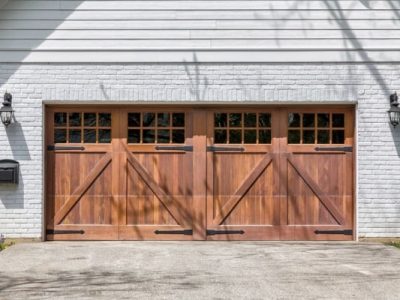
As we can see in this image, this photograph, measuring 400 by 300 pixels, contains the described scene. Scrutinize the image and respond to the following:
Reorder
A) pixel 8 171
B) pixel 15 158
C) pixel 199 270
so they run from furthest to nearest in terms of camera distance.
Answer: pixel 15 158 < pixel 8 171 < pixel 199 270

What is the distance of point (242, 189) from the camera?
10.7m

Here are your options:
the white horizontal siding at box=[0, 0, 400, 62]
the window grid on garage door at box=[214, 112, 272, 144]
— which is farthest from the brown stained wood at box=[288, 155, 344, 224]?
the white horizontal siding at box=[0, 0, 400, 62]

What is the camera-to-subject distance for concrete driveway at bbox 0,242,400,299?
275 inches

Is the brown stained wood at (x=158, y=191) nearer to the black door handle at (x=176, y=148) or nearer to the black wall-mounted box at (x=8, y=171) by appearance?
the black door handle at (x=176, y=148)

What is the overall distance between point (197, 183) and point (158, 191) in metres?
0.61

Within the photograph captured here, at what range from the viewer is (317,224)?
10.7 m

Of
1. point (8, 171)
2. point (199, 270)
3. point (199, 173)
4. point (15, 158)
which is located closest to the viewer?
point (199, 270)

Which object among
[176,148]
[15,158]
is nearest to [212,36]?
[176,148]

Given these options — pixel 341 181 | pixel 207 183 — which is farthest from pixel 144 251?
pixel 341 181

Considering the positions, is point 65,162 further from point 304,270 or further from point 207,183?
point 304,270

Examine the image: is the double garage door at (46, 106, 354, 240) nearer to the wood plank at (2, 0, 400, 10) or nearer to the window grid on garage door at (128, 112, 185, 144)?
the window grid on garage door at (128, 112, 185, 144)

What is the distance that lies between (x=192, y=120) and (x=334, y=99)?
217cm

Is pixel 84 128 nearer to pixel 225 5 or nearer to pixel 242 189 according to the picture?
pixel 242 189

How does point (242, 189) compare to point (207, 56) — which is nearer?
point (207, 56)
